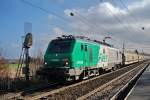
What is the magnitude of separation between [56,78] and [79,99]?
602cm

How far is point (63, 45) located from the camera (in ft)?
72.5

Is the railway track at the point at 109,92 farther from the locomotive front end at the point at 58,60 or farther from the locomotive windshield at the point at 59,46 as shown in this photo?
the locomotive windshield at the point at 59,46

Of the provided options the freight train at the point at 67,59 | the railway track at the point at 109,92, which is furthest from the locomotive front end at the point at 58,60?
the railway track at the point at 109,92

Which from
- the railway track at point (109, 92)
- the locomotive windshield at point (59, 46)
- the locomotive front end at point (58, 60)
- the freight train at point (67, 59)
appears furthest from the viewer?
the locomotive windshield at point (59, 46)

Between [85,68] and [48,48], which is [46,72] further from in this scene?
[85,68]

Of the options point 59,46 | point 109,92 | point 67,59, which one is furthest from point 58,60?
point 109,92

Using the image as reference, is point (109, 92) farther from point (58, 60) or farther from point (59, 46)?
point (59, 46)

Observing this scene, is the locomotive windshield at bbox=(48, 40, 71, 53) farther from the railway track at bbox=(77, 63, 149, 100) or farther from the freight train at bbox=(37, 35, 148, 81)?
the railway track at bbox=(77, 63, 149, 100)

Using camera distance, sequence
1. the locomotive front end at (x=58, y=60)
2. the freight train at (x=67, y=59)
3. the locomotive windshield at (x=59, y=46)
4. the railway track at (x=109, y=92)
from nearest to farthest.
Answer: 1. the railway track at (x=109, y=92)
2. the locomotive front end at (x=58, y=60)
3. the freight train at (x=67, y=59)
4. the locomotive windshield at (x=59, y=46)

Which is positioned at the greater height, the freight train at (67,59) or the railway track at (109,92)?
the freight train at (67,59)

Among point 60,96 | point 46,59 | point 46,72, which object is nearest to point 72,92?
point 60,96

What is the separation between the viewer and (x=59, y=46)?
22.2m

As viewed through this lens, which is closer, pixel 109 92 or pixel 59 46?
pixel 109 92

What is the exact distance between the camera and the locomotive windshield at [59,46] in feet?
71.6
